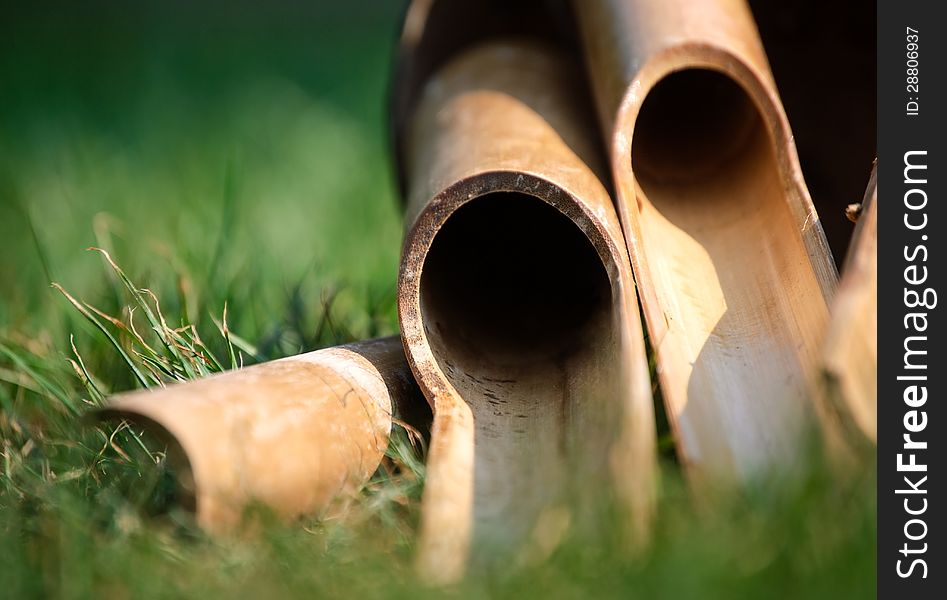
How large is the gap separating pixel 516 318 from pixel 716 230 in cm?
44

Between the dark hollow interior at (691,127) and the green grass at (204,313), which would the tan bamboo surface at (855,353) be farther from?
the dark hollow interior at (691,127)

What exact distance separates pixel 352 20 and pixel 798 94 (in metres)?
4.29

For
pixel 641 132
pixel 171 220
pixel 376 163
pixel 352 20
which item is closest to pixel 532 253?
pixel 641 132

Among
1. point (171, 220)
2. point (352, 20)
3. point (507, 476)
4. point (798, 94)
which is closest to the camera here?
point (507, 476)

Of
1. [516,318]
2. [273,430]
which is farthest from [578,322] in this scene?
[273,430]

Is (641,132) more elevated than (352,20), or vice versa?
(352,20)

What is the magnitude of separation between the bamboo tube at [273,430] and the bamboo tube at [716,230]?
46cm

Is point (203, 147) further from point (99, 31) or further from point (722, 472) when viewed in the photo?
point (722, 472)

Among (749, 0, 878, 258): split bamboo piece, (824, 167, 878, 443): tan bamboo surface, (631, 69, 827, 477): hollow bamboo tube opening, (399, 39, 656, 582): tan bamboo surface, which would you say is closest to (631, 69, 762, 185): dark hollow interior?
(631, 69, 827, 477): hollow bamboo tube opening

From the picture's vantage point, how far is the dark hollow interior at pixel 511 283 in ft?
6.10

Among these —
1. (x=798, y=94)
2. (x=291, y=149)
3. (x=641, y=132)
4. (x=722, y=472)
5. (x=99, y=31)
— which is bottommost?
(x=722, y=472)

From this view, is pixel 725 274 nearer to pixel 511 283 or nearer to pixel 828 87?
pixel 511 283

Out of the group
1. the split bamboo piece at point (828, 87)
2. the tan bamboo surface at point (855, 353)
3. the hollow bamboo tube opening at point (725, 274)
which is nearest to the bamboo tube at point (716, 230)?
A: the hollow bamboo tube opening at point (725, 274)
